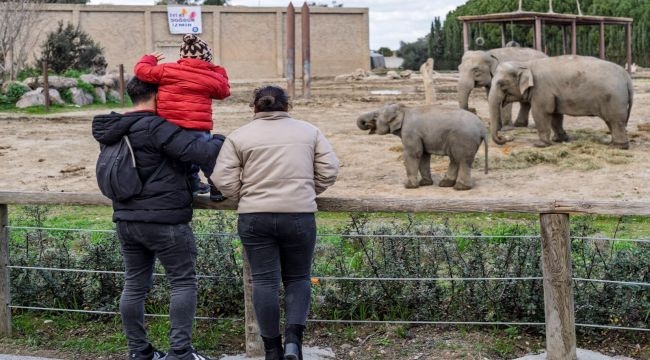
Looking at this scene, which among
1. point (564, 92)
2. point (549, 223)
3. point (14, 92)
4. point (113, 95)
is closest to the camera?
point (549, 223)

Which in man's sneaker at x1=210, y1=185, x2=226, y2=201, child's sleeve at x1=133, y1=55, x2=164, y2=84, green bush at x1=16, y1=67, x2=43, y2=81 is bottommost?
man's sneaker at x1=210, y1=185, x2=226, y2=201

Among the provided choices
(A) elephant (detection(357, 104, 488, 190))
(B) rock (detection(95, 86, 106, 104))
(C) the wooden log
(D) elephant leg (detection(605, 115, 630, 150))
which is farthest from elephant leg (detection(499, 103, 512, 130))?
(C) the wooden log

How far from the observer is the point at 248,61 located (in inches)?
1668

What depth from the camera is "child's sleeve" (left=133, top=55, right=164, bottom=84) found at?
489 centimetres

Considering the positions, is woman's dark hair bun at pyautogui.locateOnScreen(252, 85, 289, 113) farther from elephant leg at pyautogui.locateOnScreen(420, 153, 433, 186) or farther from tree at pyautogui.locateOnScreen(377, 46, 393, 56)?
tree at pyautogui.locateOnScreen(377, 46, 393, 56)

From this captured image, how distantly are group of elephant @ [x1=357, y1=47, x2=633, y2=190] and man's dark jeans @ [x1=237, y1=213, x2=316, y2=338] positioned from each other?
7.09 m

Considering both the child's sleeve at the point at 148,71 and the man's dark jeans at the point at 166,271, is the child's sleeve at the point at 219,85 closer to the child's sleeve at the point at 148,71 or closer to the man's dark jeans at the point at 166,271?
the child's sleeve at the point at 148,71

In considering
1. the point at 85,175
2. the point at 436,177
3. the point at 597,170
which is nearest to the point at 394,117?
the point at 436,177

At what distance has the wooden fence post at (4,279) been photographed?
623 cm

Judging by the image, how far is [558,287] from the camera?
5.41m

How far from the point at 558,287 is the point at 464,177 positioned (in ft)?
23.5

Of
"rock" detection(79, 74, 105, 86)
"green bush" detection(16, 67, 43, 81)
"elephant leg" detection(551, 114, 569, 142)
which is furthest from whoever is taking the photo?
"green bush" detection(16, 67, 43, 81)

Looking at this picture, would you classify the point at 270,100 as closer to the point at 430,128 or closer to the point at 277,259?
the point at 277,259

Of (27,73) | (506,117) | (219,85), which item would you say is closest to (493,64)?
(506,117)
